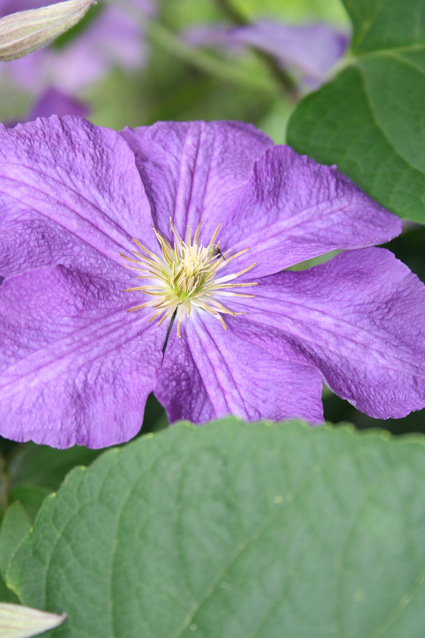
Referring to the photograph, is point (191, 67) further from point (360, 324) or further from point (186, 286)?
point (360, 324)

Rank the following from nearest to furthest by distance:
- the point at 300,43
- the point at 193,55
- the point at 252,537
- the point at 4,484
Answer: the point at 252,537 < the point at 4,484 < the point at 300,43 < the point at 193,55

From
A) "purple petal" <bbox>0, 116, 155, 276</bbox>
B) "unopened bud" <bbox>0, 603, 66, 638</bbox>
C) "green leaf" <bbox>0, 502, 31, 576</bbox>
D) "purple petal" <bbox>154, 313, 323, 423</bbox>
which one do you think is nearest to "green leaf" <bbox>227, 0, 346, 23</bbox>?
"purple petal" <bbox>0, 116, 155, 276</bbox>

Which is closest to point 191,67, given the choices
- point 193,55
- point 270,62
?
point 193,55

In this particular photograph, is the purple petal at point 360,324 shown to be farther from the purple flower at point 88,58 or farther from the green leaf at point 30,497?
the purple flower at point 88,58

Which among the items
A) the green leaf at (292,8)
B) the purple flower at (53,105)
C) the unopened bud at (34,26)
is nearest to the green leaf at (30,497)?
the unopened bud at (34,26)

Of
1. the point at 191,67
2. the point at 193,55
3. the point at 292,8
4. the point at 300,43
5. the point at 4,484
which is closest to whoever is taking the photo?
the point at 4,484

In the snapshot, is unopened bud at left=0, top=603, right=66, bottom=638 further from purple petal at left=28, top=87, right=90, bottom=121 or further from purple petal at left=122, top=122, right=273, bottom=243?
purple petal at left=28, top=87, right=90, bottom=121

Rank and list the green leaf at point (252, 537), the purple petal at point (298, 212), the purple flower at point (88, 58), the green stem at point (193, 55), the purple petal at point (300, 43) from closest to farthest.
Answer: the green leaf at point (252, 537) < the purple petal at point (298, 212) < the purple petal at point (300, 43) < the green stem at point (193, 55) < the purple flower at point (88, 58)
